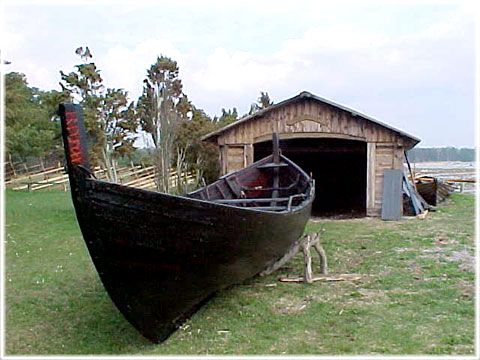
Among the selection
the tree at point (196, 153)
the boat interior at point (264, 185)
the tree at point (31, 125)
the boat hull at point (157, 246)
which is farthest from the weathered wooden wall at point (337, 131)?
the tree at point (31, 125)

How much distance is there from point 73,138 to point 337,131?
409 inches

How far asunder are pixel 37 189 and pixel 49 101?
548 centimetres

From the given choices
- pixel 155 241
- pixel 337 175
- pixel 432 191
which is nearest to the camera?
pixel 155 241

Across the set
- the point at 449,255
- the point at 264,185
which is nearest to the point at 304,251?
the point at 449,255

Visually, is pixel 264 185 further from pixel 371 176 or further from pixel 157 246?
pixel 157 246

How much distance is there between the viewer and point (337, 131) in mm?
13250

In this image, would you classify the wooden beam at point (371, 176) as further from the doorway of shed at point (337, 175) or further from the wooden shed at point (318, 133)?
the doorway of shed at point (337, 175)

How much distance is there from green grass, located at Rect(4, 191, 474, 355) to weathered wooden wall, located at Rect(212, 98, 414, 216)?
4270 mm

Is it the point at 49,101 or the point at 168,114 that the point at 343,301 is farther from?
the point at 49,101

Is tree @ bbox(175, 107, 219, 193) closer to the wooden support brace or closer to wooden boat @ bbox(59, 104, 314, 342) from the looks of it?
the wooden support brace

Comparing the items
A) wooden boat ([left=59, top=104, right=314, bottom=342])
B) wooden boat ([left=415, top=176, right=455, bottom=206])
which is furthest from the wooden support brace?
wooden boat ([left=415, top=176, right=455, bottom=206])

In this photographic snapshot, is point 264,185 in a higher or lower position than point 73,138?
lower

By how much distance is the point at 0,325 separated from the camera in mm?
5320

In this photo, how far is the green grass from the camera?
14.7ft
